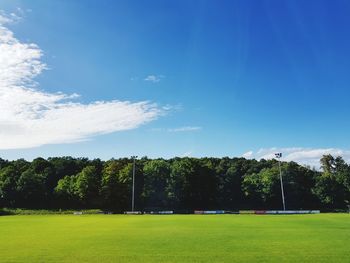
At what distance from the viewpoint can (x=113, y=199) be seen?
94500mm

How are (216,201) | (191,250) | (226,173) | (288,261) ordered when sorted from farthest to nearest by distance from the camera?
1. (226,173)
2. (216,201)
3. (191,250)
4. (288,261)

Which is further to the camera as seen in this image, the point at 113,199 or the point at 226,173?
the point at 226,173

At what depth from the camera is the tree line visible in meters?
94.9

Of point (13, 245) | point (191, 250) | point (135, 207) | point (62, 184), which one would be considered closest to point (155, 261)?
point (191, 250)

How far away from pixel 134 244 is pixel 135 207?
7400 centimetres

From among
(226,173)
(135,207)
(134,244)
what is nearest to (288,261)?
(134,244)

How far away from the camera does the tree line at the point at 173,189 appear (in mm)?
94938

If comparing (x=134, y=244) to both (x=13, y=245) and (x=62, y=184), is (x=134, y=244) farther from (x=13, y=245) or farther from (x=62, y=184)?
(x=62, y=184)

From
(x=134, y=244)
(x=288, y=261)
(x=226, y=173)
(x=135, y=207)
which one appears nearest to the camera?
(x=288, y=261)

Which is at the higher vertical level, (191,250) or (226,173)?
(226,173)

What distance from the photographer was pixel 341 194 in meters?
95.6

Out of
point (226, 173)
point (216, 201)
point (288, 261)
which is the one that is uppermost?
point (226, 173)

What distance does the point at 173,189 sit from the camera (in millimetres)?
95562

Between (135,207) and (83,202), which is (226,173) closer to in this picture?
(135,207)
